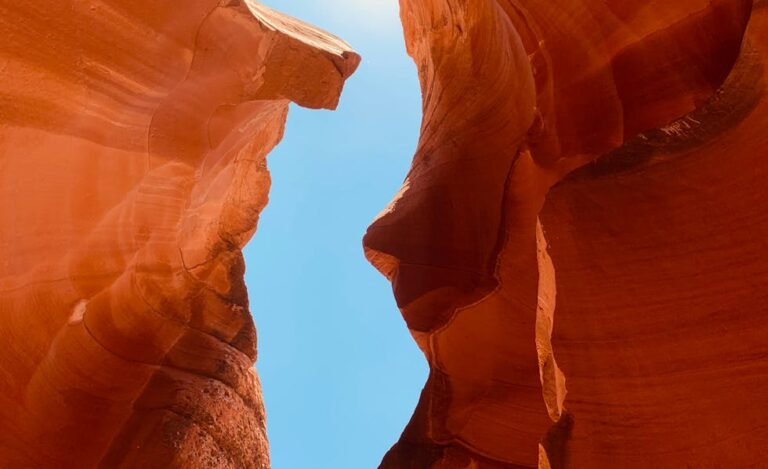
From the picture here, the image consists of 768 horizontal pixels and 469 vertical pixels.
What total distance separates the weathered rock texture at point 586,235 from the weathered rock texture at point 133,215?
99 centimetres

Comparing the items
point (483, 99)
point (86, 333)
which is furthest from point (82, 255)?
point (483, 99)

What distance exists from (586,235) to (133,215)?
97.5 inches

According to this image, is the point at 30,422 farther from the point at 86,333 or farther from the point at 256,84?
the point at 256,84

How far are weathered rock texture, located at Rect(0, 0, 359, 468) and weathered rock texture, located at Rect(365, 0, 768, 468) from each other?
0.99 m

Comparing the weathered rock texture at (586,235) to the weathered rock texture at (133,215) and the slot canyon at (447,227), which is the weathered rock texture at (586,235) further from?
the weathered rock texture at (133,215)

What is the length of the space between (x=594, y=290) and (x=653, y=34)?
1.98 m

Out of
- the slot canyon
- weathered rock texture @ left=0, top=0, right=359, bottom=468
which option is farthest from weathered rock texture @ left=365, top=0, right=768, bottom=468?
weathered rock texture @ left=0, top=0, right=359, bottom=468

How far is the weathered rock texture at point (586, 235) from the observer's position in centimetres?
225

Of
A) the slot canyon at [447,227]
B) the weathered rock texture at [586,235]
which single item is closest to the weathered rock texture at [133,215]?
the slot canyon at [447,227]

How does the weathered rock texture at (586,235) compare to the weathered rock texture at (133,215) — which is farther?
the weathered rock texture at (133,215)

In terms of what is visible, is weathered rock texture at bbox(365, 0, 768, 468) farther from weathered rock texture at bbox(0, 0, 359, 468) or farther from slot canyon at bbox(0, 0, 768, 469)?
weathered rock texture at bbox(0, 0, 359, 468)

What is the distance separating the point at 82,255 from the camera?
366 cm

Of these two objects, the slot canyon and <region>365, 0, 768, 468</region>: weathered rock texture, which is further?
the slot canyon

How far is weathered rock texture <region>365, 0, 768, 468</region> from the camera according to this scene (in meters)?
2.25
